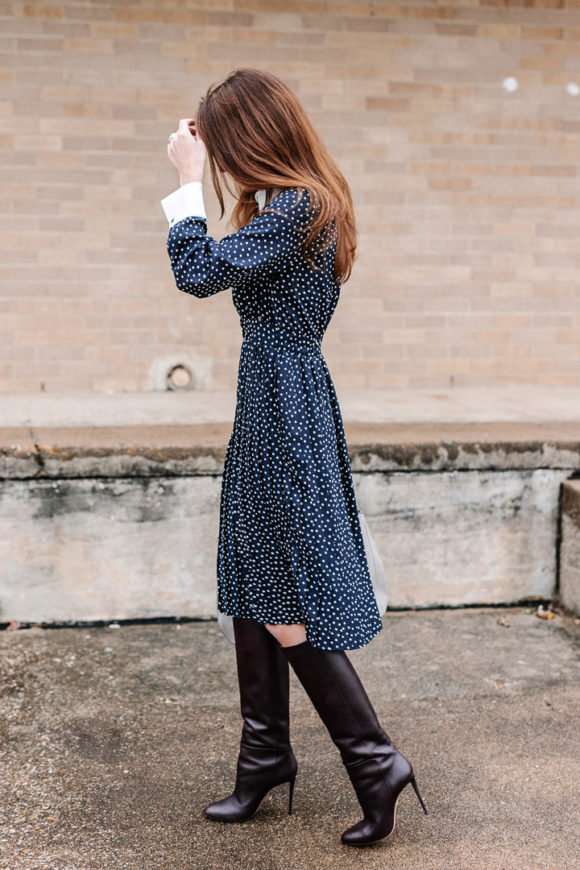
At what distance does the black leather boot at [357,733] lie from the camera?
2.31 meters

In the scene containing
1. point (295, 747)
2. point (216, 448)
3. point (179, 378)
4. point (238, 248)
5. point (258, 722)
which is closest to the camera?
point (238, 248)

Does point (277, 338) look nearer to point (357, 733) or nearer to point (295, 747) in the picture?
point (357, 733)

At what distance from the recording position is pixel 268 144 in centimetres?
225

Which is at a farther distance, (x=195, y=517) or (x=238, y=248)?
(x=195, y=517)

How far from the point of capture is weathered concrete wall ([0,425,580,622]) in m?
3.76

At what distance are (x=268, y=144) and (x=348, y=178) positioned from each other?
128 inches

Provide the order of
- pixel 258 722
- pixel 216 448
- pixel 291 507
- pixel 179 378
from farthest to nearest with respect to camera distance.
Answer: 1. pixel 179 378
2. pixel 216 448
3. pixel 258 722
4. pixel 291 507

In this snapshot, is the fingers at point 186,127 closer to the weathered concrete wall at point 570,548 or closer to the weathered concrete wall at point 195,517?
the weathered concrete wall at point 195,517

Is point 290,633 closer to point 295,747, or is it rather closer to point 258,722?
point 258,722

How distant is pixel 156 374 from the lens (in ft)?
17.5

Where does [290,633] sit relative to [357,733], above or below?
above

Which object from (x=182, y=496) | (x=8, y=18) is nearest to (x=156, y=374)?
(x=182, y=496)

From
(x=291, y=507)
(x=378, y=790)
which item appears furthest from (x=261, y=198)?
(x=378, y=790)

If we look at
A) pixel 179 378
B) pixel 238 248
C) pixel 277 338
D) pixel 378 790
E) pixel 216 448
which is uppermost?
pixel 238 248
